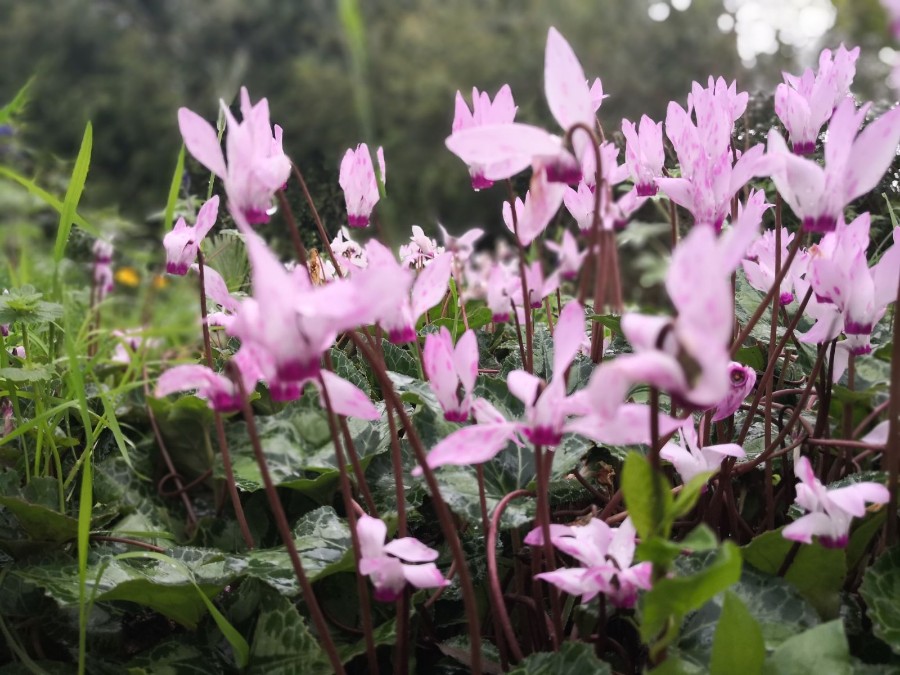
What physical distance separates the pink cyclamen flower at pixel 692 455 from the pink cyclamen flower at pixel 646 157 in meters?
0.30

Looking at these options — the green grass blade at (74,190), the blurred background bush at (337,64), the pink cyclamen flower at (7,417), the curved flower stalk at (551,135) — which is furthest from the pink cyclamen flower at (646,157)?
the blurred background bush at (337,64)

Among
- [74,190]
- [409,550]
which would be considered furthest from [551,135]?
[74,190]

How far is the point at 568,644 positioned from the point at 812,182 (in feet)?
1.40

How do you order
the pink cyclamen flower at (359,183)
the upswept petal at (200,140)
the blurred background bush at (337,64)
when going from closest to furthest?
the upswept petal at (200,140) → the pink cyclamen flower at (359,183) → the blurred background bush at (337,64)

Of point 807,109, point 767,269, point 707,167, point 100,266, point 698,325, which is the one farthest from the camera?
point 100,266

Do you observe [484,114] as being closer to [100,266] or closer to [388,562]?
[388,562]

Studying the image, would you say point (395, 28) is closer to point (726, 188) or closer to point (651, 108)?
point (651, 108)

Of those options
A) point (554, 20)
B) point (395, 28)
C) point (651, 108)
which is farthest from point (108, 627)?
point (395, 28)

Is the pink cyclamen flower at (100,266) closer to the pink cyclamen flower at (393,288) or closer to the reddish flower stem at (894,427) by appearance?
the pink cyclamen flower at (393,288)

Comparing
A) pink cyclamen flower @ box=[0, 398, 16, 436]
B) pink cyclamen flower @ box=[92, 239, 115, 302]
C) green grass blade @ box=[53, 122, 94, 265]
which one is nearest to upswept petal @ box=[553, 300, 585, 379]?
green grass blade @ box=[53, 122, 94, 265]

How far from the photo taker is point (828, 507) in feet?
2.27

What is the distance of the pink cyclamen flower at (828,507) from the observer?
0.67m

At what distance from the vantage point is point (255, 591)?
0.86 metres

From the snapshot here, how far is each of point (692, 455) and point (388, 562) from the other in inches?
12.5
